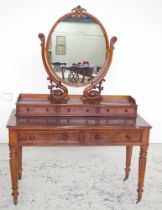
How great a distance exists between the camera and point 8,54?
11.6ft

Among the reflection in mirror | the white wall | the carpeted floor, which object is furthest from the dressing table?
the white wall

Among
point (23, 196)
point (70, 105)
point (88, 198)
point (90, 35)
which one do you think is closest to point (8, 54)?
point (90, 35)

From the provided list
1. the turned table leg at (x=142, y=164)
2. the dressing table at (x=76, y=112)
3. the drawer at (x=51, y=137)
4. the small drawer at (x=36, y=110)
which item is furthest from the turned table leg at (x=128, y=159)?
the small drawer at (x=36, y=110)

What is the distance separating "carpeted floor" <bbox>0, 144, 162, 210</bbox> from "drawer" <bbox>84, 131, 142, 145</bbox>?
0.59m

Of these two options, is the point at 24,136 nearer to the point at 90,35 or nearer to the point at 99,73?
the point at 99,73

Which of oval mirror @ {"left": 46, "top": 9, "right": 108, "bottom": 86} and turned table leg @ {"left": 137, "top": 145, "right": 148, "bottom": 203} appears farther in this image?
oval mirror @ {"left": 46, "top": 9, "right": 108, "bottom": 86}

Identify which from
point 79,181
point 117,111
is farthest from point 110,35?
point 79,181

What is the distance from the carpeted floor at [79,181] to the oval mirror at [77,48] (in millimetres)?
995

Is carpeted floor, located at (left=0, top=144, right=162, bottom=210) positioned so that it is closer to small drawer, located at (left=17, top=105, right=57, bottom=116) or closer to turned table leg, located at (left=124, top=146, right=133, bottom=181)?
turned table leg, located at (left=124, top=146, right=133, bottom=181)

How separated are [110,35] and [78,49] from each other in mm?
708

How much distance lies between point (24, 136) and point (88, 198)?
86 cm

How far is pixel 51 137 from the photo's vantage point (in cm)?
245

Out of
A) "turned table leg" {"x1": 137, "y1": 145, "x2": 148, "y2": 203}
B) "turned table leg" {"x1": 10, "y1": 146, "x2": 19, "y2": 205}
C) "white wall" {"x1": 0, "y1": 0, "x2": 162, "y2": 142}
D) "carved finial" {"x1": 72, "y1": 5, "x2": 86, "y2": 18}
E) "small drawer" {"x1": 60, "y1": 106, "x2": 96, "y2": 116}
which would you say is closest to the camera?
"turned table leg" {"x1": 10, "y1": 146, "x2": 19, "y2": 205}

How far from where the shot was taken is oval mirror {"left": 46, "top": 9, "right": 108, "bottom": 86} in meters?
2.97
